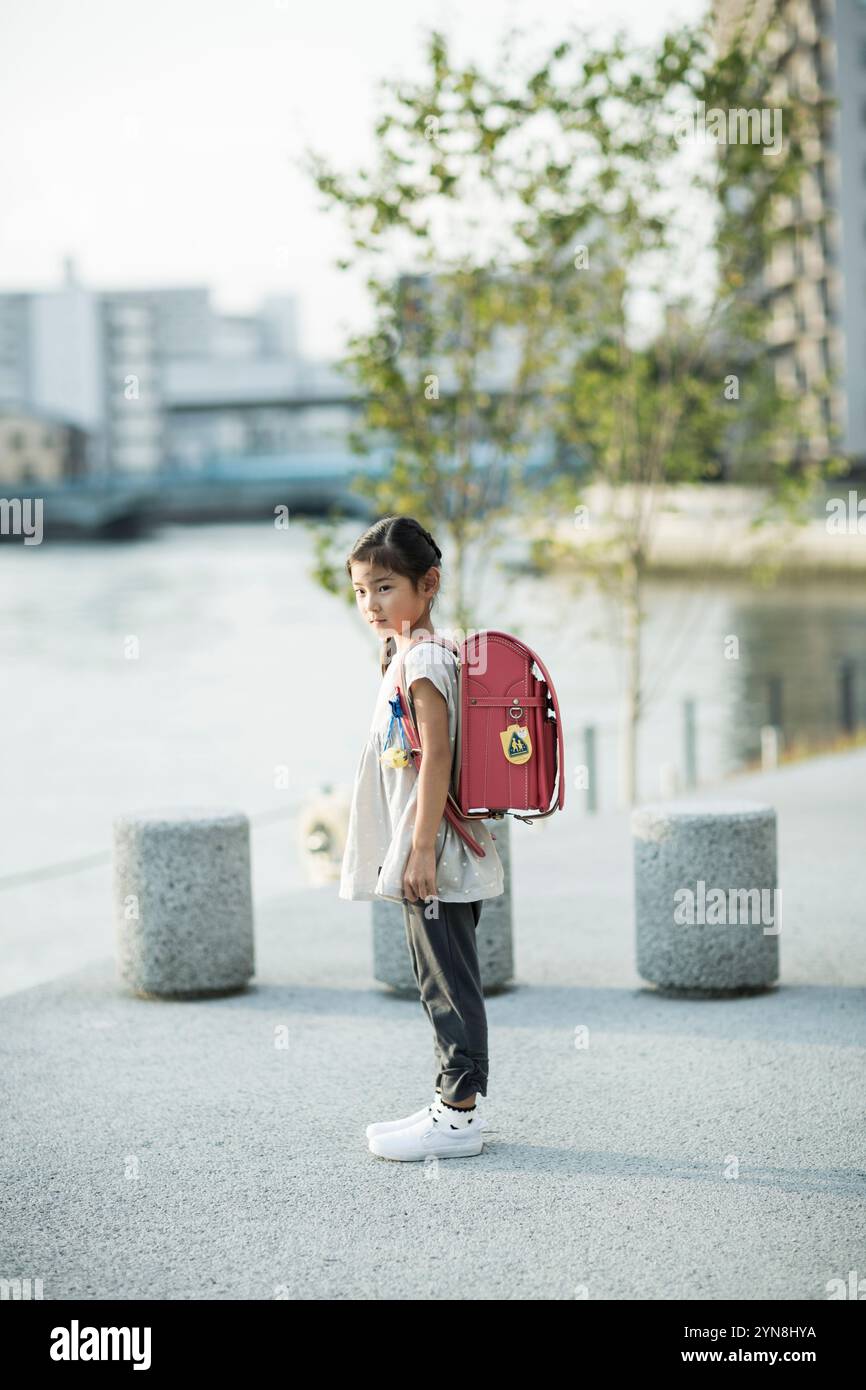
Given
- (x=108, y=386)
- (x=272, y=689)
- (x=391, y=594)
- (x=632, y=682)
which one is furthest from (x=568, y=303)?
(x=108, y=386)

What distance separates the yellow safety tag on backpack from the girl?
0.14 metres

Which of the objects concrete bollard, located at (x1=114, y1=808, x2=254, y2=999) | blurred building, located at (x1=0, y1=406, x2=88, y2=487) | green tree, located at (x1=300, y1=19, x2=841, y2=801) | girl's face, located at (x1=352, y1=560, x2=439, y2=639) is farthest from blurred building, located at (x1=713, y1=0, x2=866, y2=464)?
blurred building, located at (x1=0, y1=406, x2=88, y2=487)

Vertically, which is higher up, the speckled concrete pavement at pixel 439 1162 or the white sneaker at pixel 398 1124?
the white sneaker at pixel 398 1124

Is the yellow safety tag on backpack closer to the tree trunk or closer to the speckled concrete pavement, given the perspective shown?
the speckled concrete pavement

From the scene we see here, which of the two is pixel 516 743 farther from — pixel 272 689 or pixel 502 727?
pixel 272 689

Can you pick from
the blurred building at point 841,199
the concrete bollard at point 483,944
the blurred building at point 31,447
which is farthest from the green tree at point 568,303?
the blurred building at point 31,447

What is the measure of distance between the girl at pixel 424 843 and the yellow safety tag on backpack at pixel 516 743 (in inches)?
Answer: 5.6

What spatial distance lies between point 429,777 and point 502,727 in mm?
232

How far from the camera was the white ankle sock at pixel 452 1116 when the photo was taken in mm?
4367

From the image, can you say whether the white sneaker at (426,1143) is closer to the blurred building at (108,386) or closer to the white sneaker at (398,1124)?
the white sneaker at (398,1124)

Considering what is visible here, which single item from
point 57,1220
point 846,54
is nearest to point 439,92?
point 57,1220

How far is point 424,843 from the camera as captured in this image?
13.4 feet

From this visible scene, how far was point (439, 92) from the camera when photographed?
36.7 ft
